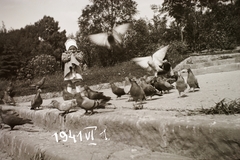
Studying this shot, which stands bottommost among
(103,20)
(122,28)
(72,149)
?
(72,149)

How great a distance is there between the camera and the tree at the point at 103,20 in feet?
61.5

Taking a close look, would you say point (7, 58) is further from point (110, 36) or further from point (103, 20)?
point (103, 20)

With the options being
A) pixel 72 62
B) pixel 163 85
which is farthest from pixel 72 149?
pixel 72 62

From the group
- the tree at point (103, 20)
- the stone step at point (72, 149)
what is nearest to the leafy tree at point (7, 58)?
the stone step at point (72, 149)

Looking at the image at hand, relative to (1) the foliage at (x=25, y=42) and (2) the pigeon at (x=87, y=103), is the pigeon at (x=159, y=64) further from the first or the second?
(1) the foliage at (x=25, y=42)

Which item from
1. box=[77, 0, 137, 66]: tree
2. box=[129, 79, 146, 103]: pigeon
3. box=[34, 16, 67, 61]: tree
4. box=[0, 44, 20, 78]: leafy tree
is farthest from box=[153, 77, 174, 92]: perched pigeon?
box=[77, 0, 137, 66]: tree

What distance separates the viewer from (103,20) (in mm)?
19328

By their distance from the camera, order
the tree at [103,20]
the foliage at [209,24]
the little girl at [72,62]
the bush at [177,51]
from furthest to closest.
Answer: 1. the tree at [103,20]
2. the bush at [177,51]
3. the foliage at [209,24]
4. the little girl at [72,62]

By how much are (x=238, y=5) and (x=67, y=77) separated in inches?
528

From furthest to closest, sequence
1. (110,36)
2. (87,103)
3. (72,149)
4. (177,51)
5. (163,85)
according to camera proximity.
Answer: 1. (177,51)
2. (110,36)
3. (163,85)
4. (87,103)
5. (72,149)

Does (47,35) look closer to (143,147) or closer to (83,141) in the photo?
(83,141)

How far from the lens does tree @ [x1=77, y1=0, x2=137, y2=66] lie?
738 inches

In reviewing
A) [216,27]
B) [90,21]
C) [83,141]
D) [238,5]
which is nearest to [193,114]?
[83,141]

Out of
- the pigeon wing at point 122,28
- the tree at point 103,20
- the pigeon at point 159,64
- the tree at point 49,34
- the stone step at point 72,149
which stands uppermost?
the tree at point 103,20
